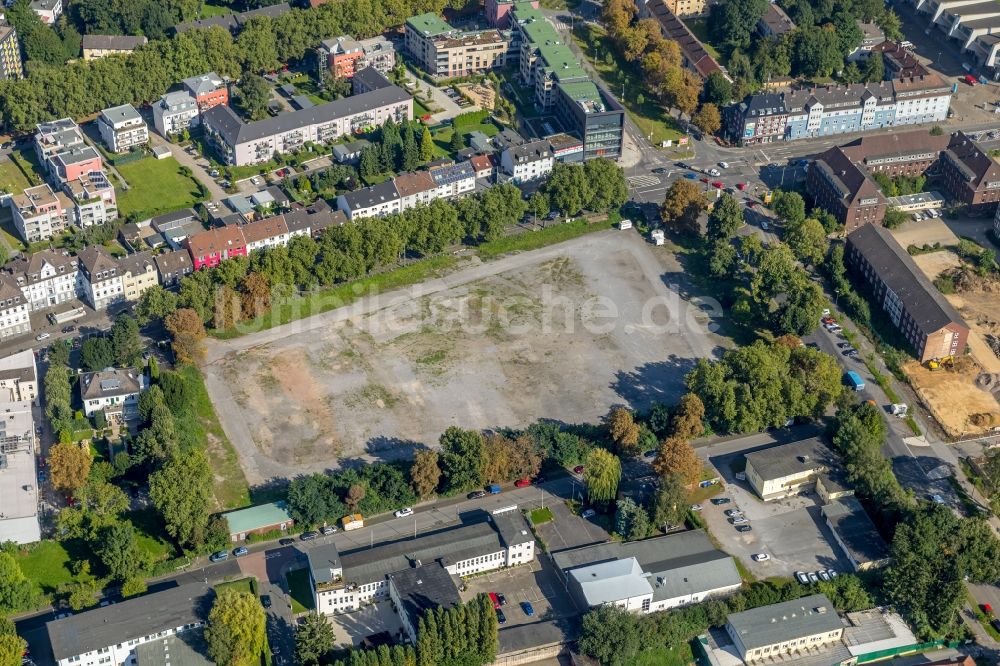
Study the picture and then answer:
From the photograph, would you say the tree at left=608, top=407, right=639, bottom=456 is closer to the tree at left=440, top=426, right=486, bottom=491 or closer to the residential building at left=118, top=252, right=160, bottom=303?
the tree at left=440, top=426, right=486, bottom=491

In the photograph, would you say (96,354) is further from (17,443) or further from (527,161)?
(527,161)

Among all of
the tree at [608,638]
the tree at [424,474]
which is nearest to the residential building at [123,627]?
the tree at [424,474]

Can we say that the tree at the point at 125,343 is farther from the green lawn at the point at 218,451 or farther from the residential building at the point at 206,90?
the residential building at the point at 206,90

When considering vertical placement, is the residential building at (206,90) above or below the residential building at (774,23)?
below

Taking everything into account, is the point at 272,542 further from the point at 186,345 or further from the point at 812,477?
the point at 812,477

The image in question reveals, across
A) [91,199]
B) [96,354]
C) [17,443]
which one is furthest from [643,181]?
[17,443]

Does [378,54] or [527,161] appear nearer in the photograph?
[527,161]

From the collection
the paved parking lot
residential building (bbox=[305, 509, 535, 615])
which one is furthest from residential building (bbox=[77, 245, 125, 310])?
the paved parking lot
